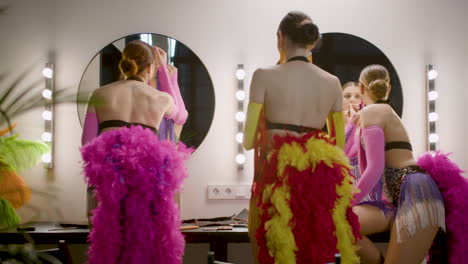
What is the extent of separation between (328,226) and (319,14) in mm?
1855

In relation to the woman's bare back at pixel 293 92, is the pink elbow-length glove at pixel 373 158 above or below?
below

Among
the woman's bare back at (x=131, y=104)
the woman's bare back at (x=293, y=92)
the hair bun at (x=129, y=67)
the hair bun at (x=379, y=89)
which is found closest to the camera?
the woman's bare back at (x=293, y=92)

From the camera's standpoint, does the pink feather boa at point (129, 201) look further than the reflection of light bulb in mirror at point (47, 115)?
No

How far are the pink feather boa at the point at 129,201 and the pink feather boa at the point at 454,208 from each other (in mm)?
1298

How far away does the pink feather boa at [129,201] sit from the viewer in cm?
192

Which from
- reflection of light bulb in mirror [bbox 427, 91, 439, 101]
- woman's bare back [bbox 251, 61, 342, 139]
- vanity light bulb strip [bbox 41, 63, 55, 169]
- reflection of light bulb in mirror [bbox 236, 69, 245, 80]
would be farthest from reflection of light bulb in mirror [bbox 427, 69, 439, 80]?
vanity light bulb strip [bbox 41, 63, 55, 169]

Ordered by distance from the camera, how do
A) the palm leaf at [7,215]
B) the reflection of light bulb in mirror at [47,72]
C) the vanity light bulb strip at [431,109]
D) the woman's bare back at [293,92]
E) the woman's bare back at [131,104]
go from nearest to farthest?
the palm leaf at [7,215]
the woman's bare back at [293,92]
the woman's bare back at [131,104]
the reflection of light bulb in mirror at [47,72]
the vanity light bulb strip at [431,109]

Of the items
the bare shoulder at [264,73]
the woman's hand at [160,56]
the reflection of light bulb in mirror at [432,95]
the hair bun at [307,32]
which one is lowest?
the bare shoulder at [264,73]

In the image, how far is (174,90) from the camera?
3.01 metres

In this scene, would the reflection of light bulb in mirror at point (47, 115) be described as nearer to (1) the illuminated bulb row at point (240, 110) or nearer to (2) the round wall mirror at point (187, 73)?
(2) the round wall mirror at point (187, 73)

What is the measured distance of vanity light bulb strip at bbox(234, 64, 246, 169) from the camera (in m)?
3.07

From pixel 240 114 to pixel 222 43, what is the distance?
495 mm

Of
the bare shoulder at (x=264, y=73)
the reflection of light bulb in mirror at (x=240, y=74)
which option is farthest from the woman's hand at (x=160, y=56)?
the bare shoulder at (x=264, y=73)

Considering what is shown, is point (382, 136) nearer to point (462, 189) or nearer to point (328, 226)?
point (462, 189)
